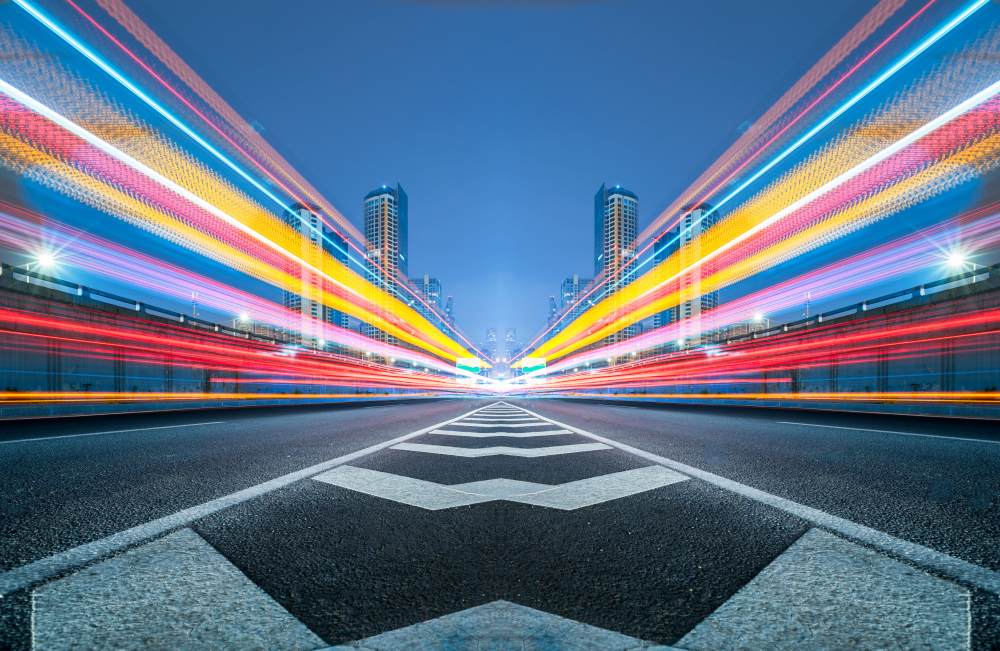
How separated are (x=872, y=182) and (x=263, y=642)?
31016 millimetres

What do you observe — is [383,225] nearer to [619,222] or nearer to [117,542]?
[619,222]

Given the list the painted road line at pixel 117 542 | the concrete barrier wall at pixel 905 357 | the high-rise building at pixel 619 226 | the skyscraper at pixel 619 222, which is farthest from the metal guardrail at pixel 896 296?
the skyscraper at pixel 619 222

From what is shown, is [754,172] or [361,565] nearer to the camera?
[361,565]

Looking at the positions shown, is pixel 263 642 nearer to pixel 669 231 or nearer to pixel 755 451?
pixel 755 451

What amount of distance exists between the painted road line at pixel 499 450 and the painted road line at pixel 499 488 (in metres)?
1.36

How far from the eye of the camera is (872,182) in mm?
23906

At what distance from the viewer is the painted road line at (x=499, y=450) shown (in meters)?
5.20

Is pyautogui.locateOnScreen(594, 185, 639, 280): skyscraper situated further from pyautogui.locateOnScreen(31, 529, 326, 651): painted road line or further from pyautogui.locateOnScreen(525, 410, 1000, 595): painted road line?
pyautogui.locateOnScreen(31, 529, 326, 651): painted road line

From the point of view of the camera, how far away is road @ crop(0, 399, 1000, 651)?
1.35m

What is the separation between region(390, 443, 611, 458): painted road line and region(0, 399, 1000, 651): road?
75 centimetres

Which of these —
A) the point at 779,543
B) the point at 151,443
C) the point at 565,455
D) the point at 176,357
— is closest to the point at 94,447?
the point at 151,443

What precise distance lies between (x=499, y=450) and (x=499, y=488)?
213 cm

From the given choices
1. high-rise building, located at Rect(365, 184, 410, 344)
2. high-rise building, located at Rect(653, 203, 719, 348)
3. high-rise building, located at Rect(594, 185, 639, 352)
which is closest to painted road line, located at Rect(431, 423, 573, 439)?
high-rise building, located at Rect(653, 203, 719, 348)

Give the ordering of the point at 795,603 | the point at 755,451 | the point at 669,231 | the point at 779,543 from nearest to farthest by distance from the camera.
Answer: the point at 795,603 < the point at 779,543 < the point at 755,451 < the point at 669,231
